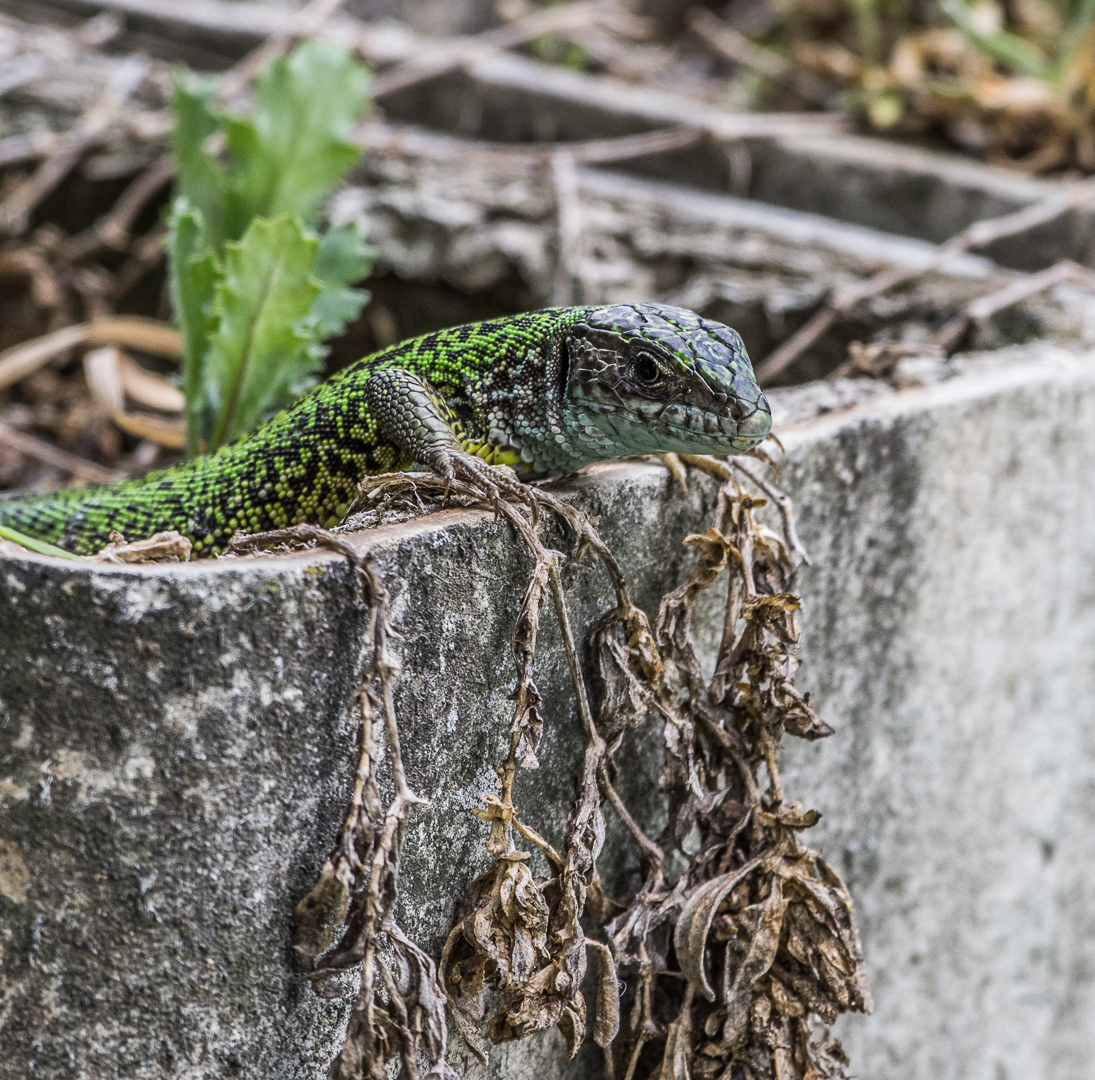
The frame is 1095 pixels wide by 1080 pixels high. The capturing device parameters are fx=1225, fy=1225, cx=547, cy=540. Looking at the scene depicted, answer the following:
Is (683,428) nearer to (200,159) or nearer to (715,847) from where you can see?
(715,847)

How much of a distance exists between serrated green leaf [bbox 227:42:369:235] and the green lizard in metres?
0.95

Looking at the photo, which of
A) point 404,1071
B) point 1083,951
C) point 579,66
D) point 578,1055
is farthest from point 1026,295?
point 579,66

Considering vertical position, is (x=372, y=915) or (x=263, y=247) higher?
(x=263, y=247)

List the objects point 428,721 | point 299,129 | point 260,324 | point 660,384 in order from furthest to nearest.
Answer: point 299,129, point 260,324, point 660,384, point 428,721

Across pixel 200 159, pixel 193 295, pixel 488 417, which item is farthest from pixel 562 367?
pixel 200 159

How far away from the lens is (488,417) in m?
1.99

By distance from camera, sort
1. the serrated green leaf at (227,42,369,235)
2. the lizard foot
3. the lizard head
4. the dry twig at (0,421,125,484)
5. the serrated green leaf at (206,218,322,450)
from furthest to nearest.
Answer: the dry twig at (0,421,125,484) → the serrated green leaf at (227,42,369,235) → the serrated green leaf at (206,218,322,450) → the lizard head → the lizard foot

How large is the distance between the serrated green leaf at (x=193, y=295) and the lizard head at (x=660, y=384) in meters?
1.04

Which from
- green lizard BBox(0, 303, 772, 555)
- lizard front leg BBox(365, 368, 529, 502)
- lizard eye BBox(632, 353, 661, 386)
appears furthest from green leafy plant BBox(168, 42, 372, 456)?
lizard eye BBox(632, 353, 661, 386)

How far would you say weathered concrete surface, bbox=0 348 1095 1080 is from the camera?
1.27m

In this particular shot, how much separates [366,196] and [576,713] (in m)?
2.84

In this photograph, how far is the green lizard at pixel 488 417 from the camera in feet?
5.69

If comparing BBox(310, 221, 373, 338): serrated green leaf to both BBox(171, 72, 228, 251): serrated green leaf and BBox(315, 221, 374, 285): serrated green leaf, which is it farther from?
BBox(171, 72, 228, 251): serrated green leaf

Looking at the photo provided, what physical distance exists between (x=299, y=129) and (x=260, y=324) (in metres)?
0.79
